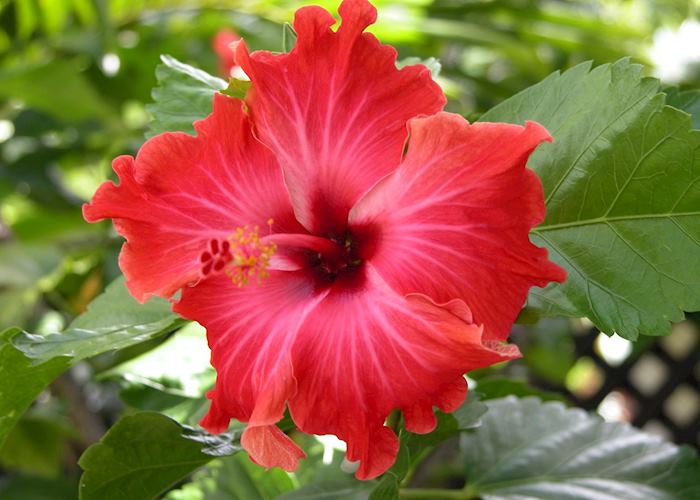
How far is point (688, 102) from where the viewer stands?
0.64 metres

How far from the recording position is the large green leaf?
0.57m

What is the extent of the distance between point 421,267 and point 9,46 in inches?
49.6

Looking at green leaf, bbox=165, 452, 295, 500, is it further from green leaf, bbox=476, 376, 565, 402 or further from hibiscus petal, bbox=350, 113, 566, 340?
hibiscus petal, bbox=350, 113, 566, 340

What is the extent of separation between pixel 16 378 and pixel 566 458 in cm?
49

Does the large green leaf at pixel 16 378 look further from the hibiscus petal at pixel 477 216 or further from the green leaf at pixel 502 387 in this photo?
the green leaf at pixel 502 387

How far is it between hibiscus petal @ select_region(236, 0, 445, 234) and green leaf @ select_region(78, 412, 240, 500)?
202mm

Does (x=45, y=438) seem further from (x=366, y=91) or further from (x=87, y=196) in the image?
(x=366, y=91)

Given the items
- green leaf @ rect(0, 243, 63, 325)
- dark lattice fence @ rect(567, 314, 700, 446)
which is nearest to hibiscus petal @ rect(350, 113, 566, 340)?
green leaf @ rect(0, 243, 63, 325)

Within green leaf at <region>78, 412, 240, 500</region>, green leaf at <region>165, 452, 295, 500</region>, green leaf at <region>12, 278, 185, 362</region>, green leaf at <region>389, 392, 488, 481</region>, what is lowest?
green leaf at <region>165, 452, 295, 500</region>

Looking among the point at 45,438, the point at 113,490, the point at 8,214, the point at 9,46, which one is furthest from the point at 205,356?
the point at 8,214

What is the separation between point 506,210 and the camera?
492 mm

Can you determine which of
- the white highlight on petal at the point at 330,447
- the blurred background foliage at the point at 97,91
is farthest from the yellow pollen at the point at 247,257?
the blurred background foliage at the point at 97,91

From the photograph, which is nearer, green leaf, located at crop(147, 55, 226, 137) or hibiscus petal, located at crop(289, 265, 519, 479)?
hibiscus petal, located at crop(289, 265, 519, 479)

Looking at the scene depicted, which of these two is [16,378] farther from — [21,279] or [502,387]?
[21,279]
